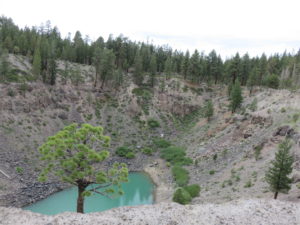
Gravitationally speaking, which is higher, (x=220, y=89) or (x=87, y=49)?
(x=87, y=49)

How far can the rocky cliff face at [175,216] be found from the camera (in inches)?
478

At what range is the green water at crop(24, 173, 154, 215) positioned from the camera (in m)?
25.4

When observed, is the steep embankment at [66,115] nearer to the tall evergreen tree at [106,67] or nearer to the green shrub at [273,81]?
the tall evergreen tree at [106,67]

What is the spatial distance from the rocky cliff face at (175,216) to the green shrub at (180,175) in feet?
52.4

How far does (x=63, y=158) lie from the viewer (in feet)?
50.9

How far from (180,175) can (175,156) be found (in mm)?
7852

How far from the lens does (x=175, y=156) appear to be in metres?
40.2

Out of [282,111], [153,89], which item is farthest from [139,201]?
[153,89]

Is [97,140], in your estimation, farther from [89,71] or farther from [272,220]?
[89,71]

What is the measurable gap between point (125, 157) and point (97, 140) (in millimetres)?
25965

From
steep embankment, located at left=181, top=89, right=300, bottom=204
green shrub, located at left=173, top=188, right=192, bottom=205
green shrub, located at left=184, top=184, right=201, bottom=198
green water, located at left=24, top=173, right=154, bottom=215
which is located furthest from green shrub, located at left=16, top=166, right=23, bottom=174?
steep embankment, located at left=181, top=89, right=300, bottom=204

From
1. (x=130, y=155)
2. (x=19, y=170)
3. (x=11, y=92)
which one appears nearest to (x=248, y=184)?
(x=130, y=155)

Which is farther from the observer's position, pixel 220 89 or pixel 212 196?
pixel 220 89

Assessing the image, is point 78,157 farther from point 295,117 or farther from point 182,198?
point 295,117
